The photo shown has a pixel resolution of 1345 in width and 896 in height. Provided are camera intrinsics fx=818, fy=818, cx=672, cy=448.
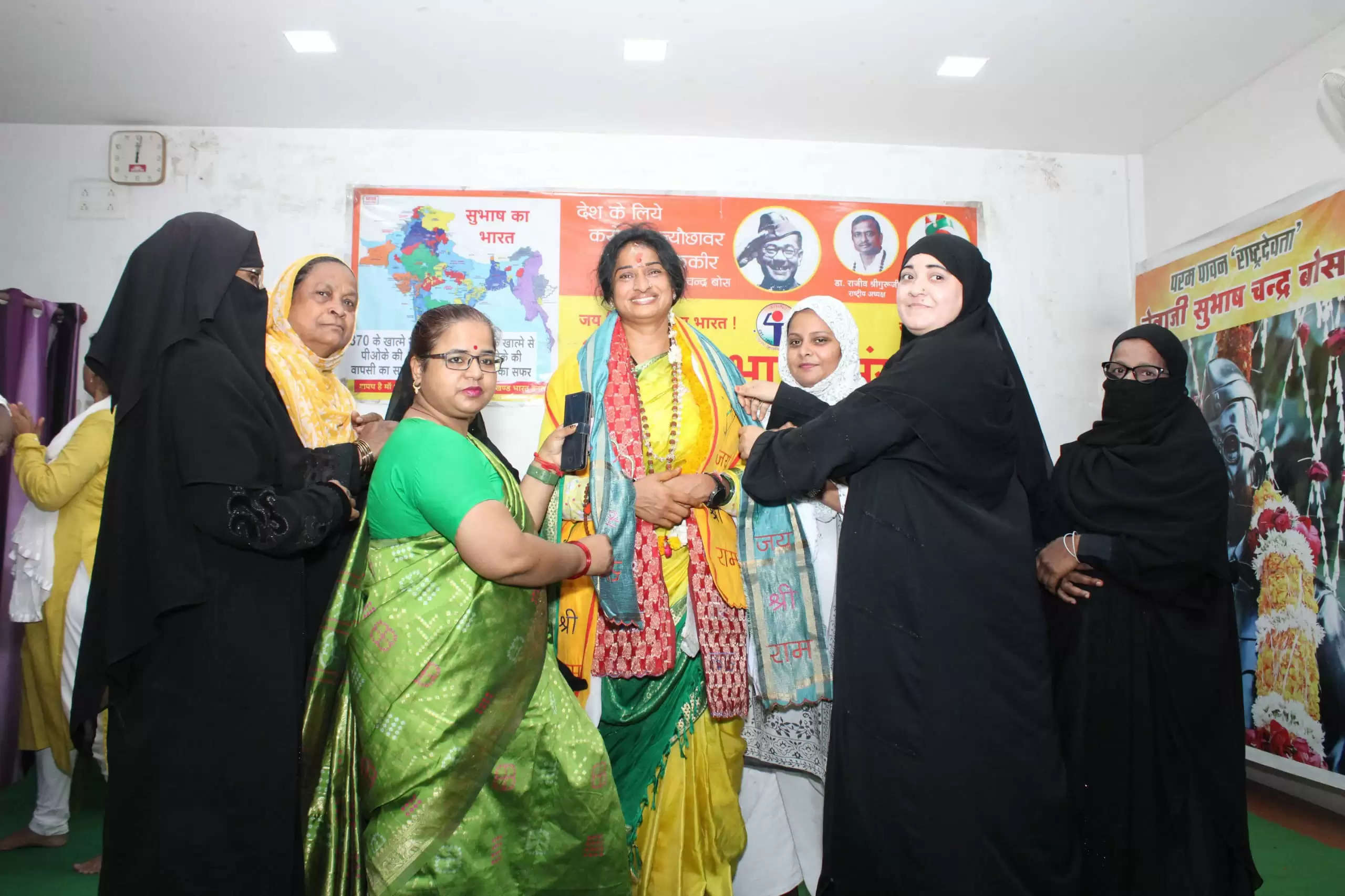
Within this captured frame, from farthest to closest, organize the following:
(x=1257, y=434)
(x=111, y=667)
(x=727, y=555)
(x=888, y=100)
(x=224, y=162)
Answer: (x=224, y=162) → (x=888, y=100) → (x=1257, y=434) → (x=727, y=555) → (x=111, y=667)

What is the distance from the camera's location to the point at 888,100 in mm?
3359

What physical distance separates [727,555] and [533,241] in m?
1.98

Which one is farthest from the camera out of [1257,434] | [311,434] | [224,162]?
[224,162]

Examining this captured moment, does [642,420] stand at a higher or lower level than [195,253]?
lower

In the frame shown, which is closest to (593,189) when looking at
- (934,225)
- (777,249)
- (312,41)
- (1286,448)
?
(777,249)

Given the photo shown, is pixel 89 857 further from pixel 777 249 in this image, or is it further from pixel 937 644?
pixel 777 249

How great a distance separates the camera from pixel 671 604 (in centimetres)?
214

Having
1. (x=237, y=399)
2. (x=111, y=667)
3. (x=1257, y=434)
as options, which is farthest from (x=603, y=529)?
(x=1257, y=434)

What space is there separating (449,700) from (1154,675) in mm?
1822

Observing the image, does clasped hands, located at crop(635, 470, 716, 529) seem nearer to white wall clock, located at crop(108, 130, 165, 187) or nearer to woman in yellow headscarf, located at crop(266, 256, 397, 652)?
woman in yellow headscarf, located at crop(266, 256, 397, 652)

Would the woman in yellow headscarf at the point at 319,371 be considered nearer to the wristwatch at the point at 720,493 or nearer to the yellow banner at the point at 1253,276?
the wristwatch at the point at 720,493

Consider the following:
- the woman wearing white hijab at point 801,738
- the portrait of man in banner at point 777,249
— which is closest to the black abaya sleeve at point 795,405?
the woman wearing white hijab at point 801,738

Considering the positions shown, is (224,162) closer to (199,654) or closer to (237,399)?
(237,399)

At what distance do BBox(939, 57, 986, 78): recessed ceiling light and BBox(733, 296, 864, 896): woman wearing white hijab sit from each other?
1.30 metres
